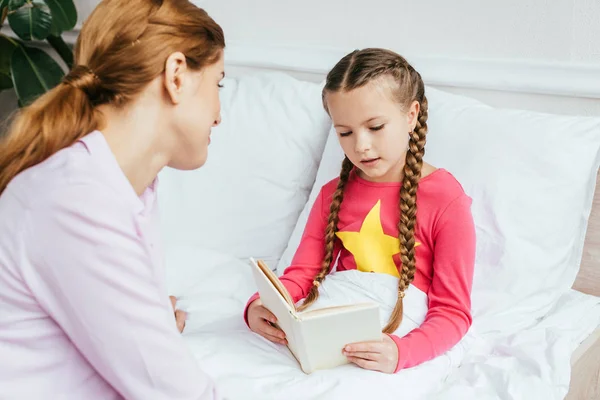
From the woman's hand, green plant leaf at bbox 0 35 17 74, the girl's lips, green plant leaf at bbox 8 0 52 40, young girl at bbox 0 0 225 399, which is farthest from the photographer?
green plant leaf at bbox 0 35 17 74

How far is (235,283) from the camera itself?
1526 millimetres

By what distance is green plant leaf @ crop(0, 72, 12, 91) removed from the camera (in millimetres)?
2631

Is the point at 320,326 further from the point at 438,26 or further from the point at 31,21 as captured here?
the point at 31,21

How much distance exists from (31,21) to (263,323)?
153cm

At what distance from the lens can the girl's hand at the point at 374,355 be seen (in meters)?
1.09

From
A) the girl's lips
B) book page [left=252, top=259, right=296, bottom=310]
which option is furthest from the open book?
the girl's lips

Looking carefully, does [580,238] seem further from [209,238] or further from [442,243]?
[209,238]

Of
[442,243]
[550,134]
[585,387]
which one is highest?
Result: [550,134]

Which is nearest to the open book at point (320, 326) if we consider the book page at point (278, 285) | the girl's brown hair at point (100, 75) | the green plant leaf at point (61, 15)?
the book page at point (278, 285)

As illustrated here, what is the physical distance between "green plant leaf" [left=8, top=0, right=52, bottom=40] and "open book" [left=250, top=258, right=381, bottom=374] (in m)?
1.52

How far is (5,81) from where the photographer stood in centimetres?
265

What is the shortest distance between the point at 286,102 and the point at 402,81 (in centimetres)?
57

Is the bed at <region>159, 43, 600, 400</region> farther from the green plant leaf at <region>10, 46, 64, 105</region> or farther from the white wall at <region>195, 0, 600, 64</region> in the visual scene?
the green plant leaf at <region>10, 46, 64, 105</region>

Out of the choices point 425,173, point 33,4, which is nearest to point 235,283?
point 425,173
